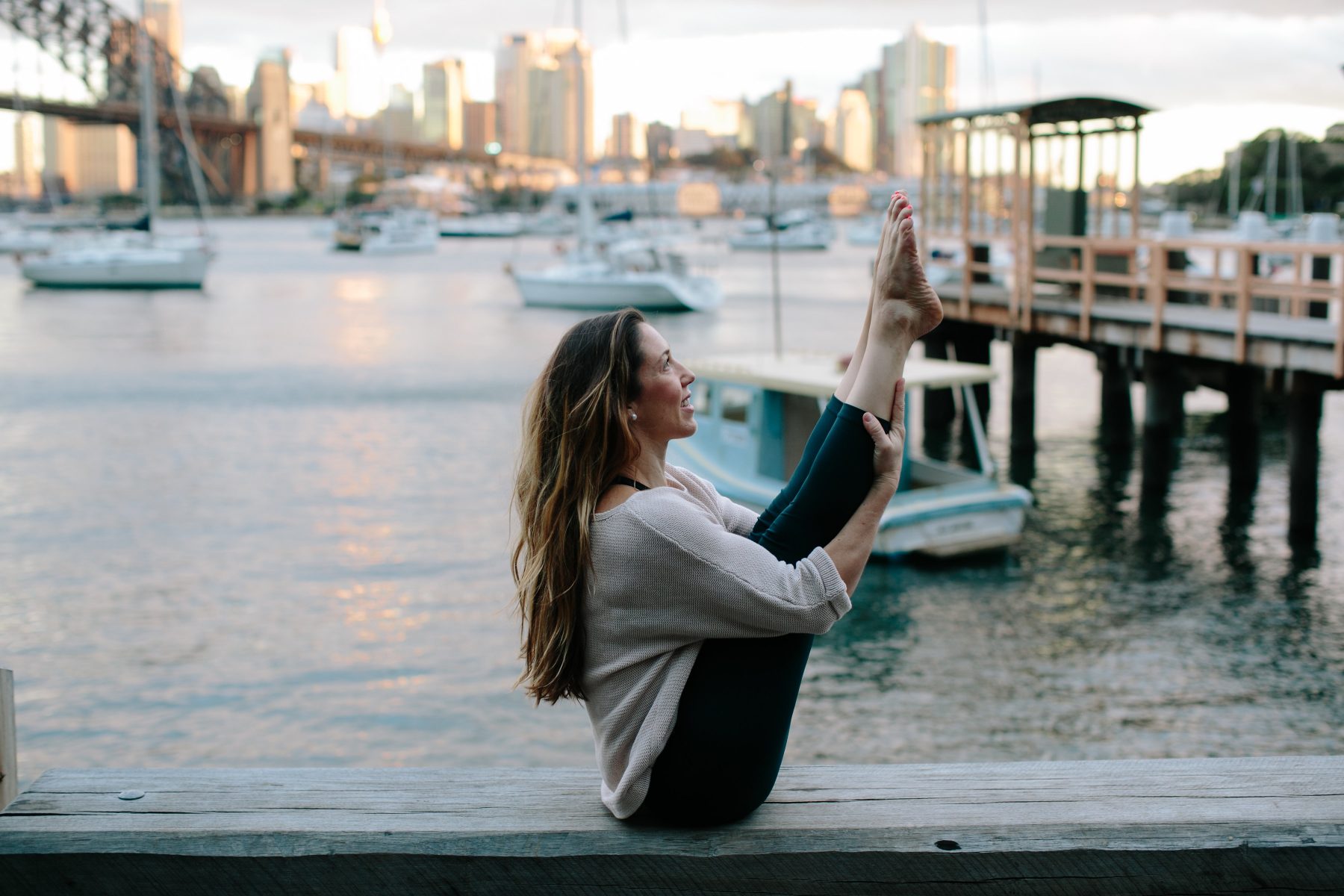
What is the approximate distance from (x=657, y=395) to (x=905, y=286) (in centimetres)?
43

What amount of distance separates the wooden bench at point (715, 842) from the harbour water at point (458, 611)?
50 cm

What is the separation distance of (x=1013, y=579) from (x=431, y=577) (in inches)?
207

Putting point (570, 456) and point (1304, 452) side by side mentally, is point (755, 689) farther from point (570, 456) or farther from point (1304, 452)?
point (1304, 452)

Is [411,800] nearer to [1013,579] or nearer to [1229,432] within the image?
[1013,579]

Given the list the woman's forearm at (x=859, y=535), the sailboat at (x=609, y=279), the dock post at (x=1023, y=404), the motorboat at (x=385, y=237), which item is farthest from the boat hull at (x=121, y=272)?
the woman's forearm at (x=859, y=535)

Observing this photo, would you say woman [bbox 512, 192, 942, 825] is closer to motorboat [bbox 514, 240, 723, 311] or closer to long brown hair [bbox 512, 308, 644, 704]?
long brown hair [bbox 512, 308, 644, 704]

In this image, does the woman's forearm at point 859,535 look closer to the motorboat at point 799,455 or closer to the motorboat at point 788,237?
the motorboat at point 799,455

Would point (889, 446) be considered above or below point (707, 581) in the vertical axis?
above

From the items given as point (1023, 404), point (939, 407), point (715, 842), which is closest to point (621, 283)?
point (939, 407)

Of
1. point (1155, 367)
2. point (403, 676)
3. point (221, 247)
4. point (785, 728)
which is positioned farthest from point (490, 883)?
point (221, 247)

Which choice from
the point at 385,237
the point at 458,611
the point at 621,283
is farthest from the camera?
the point at 385,237

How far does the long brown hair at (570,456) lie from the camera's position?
7.41 ft

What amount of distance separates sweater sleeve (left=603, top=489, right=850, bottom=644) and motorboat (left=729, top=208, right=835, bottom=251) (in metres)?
99.7

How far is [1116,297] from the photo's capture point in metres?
17.5
